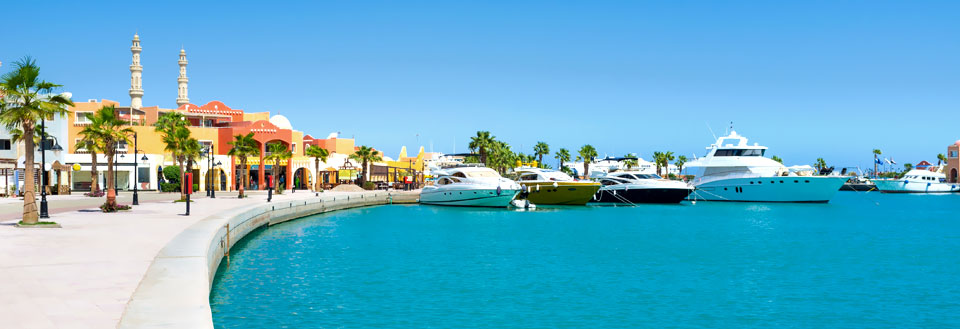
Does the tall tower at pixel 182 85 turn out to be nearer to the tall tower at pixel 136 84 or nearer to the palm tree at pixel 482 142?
the tall tower at pixel 136 84

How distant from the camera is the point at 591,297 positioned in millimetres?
18750

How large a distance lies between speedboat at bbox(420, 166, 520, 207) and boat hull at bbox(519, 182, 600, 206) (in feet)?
12.5

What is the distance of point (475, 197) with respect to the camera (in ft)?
180

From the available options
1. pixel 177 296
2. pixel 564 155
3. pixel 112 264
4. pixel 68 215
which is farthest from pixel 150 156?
pixel 564 155

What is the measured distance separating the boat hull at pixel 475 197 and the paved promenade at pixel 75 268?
1145 inches

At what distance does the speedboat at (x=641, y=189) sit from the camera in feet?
203

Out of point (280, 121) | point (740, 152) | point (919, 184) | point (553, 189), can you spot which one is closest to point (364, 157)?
point (280, 121)

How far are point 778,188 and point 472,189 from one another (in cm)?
2839

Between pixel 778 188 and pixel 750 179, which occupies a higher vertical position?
pixel 750 179

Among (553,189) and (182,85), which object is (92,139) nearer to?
(553,189)

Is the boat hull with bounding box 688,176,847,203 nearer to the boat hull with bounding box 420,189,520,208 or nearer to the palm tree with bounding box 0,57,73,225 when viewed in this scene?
the boat hull with bounding box 420,189,520,208

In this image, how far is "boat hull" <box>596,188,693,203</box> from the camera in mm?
62188

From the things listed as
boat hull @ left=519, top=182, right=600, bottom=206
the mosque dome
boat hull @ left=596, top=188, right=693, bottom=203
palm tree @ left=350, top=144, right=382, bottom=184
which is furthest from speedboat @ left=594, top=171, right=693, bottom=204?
the mosque dome

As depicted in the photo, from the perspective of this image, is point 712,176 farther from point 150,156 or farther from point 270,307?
point 270,307
